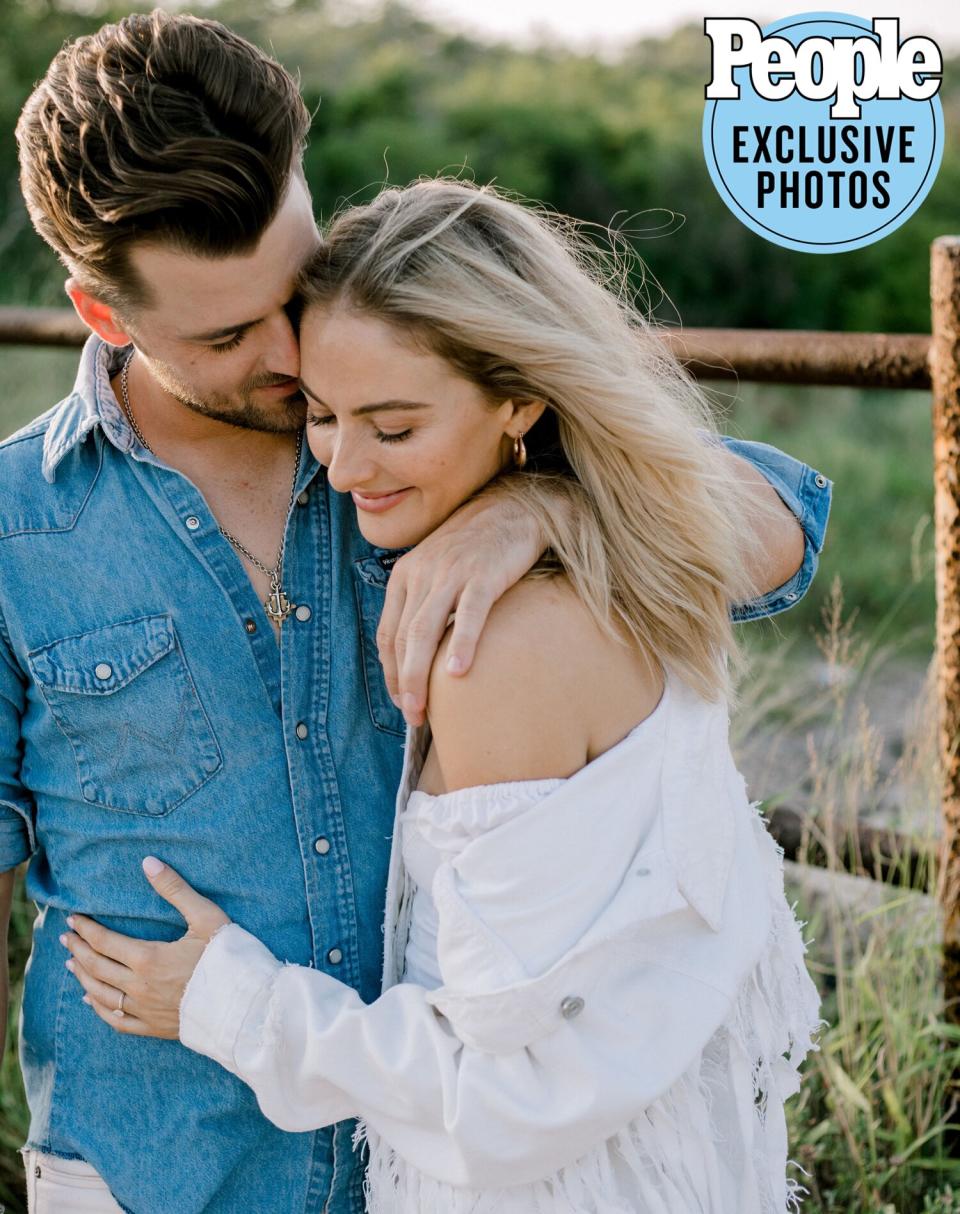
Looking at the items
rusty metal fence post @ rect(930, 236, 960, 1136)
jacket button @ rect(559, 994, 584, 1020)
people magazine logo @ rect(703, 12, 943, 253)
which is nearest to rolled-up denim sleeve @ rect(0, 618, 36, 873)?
jacket button @ rect(559, 994, 584, 1020)

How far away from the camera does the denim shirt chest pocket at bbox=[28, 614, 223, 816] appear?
1.87 meters

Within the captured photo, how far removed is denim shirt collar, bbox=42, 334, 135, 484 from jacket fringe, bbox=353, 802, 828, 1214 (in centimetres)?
108

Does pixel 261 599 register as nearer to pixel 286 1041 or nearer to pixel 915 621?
pixel 286 1041

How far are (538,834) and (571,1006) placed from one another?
22cm

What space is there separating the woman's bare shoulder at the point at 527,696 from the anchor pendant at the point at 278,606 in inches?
13.9

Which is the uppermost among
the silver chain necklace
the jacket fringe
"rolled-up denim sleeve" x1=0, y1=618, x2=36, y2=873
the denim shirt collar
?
the denim shirt collar

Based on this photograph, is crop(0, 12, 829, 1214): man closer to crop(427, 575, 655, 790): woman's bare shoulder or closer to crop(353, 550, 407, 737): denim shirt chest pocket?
crop(353, 550, 407, 737): denim shirt chest pocket

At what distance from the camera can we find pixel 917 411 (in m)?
10.7

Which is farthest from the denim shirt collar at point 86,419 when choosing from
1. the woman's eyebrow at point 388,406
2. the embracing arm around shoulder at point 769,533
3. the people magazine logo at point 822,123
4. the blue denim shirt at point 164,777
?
the people magazine logo at point 822,123

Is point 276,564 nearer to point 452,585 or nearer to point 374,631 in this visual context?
point 374,631

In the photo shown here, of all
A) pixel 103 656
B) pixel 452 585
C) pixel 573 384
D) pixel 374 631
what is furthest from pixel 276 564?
pixel 573 384

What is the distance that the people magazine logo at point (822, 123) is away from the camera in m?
3.34

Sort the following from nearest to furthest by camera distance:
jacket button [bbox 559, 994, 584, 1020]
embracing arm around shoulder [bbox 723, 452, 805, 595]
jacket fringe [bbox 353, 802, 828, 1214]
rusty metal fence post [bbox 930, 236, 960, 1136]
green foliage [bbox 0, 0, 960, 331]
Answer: jacket button [bbox 559, 994, 584, 1020], jacket fringe [bbox 353, 802, 828, 1214], embracing arm around shoulder [bbox 723, 452, 805, 595], rusty metal fence post [bbox 930, 236, 960, 1136], green foliage [bbox 0, 0, 960, 331]

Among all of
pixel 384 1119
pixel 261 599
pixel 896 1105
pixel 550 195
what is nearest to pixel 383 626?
pixel 261 599
